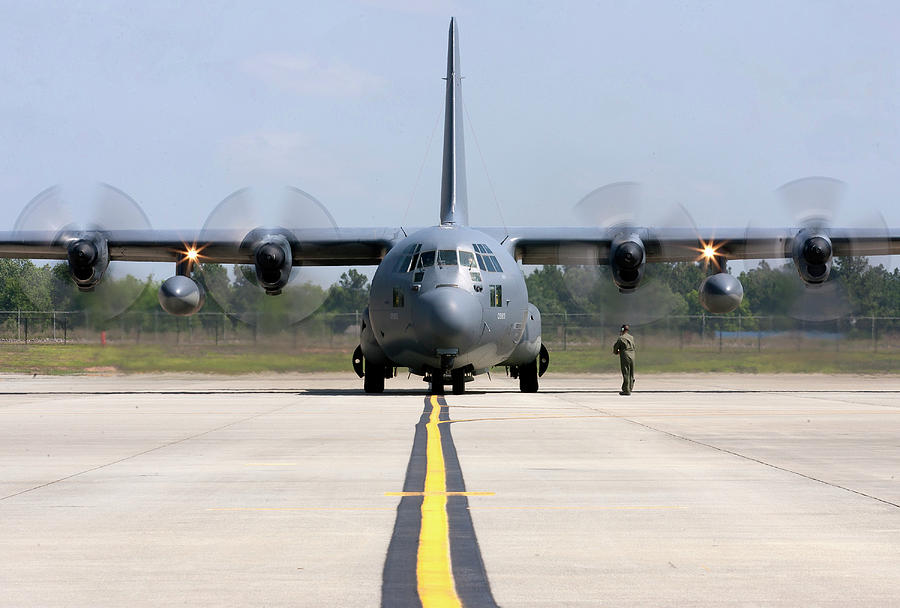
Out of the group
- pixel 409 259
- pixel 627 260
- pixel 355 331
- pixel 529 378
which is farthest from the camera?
pixel 355 331

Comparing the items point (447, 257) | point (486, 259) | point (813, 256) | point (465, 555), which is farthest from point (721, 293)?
point (465, 555)

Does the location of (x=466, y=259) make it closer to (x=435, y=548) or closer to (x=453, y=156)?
(x=453, y=156)

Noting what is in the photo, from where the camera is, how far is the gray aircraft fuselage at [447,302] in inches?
922

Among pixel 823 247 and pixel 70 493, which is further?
pixel 823 247

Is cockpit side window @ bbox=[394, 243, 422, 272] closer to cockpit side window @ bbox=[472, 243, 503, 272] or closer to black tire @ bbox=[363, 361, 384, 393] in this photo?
cockpit side window @ bbox=[472, 243, 503, 272]

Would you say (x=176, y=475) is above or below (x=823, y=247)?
below

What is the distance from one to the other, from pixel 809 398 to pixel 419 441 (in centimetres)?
1417

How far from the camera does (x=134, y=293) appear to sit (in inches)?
1240

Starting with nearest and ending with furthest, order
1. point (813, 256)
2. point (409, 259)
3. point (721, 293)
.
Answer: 1. point (409, 259)
2. point (721, 293)
3. point (813, 256)

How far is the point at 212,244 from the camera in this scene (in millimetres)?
31969

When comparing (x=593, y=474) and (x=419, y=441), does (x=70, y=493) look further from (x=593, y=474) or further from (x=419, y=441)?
(x=419, y=441)

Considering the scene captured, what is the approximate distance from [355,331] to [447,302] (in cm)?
1788

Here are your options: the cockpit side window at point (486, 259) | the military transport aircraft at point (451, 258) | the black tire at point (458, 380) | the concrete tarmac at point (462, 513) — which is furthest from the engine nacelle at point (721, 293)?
the concrete tarmac at point (462, 513)

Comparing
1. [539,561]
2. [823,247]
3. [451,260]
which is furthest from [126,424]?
[823,247]
